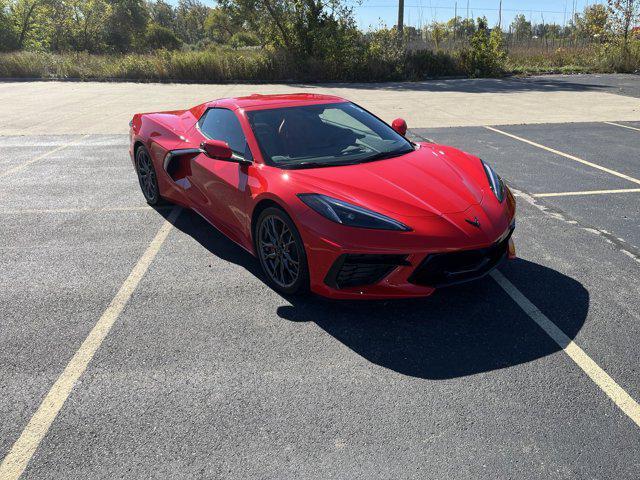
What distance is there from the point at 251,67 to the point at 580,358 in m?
22.2

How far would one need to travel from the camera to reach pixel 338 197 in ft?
11.0

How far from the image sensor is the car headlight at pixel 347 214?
126 inches

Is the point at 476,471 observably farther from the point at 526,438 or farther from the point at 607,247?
the point at 607,247

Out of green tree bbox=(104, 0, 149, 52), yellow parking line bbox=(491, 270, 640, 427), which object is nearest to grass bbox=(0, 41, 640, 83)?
yellow parking line bbox=(491, 270, 640, 427)

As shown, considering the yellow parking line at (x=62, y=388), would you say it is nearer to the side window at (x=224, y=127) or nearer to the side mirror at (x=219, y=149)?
the side mirror at (x=219, y=149)

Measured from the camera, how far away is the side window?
4.24 m

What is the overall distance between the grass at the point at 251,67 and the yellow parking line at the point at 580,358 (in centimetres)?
2076

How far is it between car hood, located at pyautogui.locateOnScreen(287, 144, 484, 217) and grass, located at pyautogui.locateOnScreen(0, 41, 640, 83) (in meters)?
20.1

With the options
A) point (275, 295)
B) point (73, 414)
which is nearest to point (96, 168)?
point (275, 295)

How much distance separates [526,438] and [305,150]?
256 cm

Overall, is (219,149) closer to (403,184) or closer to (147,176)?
(403,184)

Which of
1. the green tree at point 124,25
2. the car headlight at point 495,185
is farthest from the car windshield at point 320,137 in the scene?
the green tree at point 124,25

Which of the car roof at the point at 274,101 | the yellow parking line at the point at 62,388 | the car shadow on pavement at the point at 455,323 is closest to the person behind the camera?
the yellow parking line at the point at 62,388

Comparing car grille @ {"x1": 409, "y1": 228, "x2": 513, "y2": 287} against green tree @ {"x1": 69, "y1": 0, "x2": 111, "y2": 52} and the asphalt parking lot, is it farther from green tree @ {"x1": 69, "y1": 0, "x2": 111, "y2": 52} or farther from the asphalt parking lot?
green tree @ {"x1": 69, "y1": 0, "x2": 111, "y2": 52}
